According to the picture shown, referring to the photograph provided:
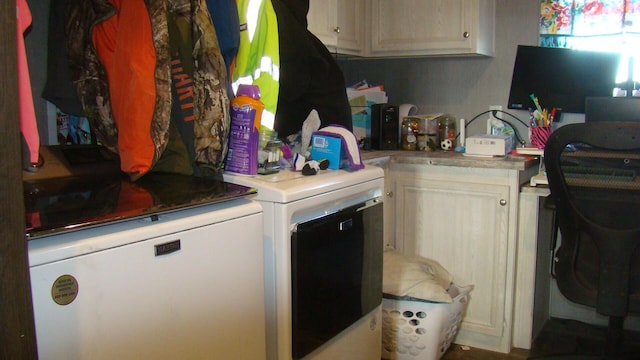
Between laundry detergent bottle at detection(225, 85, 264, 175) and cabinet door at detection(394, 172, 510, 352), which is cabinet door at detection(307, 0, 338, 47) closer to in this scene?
cabinet door at detection(394, 172, 510, 352)

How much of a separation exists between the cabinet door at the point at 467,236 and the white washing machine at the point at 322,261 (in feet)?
2.34

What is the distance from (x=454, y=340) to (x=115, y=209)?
2.03 meters

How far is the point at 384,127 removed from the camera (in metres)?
3.01

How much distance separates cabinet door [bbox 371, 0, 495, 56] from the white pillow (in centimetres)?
107

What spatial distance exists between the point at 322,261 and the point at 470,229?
1145 millimetres

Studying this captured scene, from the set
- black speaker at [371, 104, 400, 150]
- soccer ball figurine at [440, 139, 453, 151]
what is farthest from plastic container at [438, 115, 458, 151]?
black speaker at [371, 104, 400, 150]

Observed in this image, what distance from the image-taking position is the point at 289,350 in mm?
1668

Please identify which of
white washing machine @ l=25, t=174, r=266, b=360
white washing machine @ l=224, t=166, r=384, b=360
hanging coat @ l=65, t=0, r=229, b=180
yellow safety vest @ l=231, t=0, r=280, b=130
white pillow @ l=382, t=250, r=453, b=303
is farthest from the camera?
Result: white pillow @ l=382, t=250, r=453, b=303

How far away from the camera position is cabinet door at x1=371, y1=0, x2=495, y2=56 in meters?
2.80

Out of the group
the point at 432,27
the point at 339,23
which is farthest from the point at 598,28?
the point at 339,23

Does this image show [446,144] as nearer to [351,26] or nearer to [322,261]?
[351,26]

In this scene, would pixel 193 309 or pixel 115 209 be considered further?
pixel 193 309

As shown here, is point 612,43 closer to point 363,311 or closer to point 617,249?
point 617,249

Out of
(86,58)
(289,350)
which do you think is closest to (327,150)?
(289,350)
